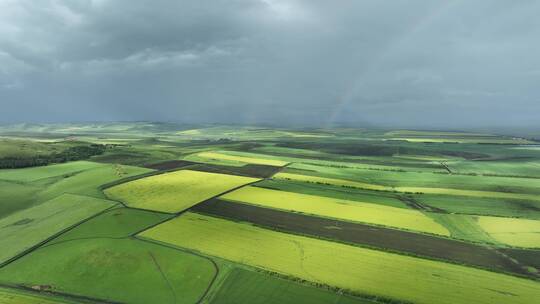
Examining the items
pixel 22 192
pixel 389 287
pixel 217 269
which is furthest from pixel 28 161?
pixel 389 287

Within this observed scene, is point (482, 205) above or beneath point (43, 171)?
beneath

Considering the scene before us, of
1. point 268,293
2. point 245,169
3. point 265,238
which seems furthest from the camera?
point 245,169

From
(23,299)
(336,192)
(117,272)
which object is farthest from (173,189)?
(23,299)

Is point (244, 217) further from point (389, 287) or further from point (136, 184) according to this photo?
point (136, 184)

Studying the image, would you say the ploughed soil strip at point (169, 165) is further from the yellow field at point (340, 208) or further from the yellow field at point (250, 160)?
the yellow field at point (340, 208)

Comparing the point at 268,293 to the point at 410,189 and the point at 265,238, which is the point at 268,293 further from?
the point at 410,189

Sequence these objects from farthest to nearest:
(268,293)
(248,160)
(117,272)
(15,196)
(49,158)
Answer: (248,160) → (49,158) → (15,196) → (117,272) → (268,293)

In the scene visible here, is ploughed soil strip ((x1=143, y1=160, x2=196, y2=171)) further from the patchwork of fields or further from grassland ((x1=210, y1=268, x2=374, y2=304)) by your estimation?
grassland ((x1=210, y1=268, x2=374, y2=304))
